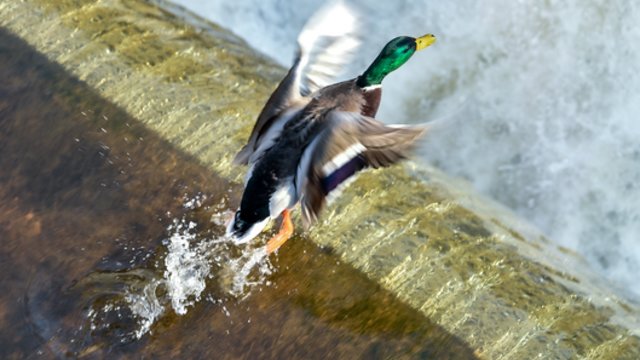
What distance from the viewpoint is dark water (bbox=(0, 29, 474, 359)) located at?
3.44m

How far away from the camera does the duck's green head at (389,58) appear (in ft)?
13.4

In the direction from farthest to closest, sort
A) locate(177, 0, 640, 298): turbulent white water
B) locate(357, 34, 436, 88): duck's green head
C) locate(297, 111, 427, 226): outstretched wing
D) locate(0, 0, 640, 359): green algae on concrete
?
locate(177, 0, 640, 298): turbulent white water → locate(357, 34, 436, 88): duck's green head → locate(0, 0, 640, 359): green algae on concrete → locate(297, 111, 427, 226): outstretched wing

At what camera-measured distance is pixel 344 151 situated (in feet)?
10.8

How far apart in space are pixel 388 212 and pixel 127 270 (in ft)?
3.83

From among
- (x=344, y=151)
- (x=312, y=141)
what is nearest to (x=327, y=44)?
(x=312, y=141)

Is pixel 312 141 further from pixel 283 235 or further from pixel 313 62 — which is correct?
pixel 313 62

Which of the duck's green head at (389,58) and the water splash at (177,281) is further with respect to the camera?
the duck's green head at (389,58)

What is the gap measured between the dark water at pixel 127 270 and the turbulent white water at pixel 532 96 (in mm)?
2701

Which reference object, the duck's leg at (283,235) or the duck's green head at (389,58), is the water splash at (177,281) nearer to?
the duck's leg at (283,235)

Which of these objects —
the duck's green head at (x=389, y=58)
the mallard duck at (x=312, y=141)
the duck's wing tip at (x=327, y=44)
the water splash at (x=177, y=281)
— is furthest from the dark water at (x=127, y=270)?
the duck's green head at (x=389, y=58)

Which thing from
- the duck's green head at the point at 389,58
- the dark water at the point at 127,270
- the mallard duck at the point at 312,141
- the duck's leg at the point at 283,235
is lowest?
the dark water at the point at 127,270

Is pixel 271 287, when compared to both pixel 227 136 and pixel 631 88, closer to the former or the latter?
pixel 227 136

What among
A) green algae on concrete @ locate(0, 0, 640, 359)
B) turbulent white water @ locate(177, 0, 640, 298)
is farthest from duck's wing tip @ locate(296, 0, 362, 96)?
turbulent white water @ locate(177, 0, 640, 298)

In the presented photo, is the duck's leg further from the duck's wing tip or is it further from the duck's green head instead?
the duck's green head
